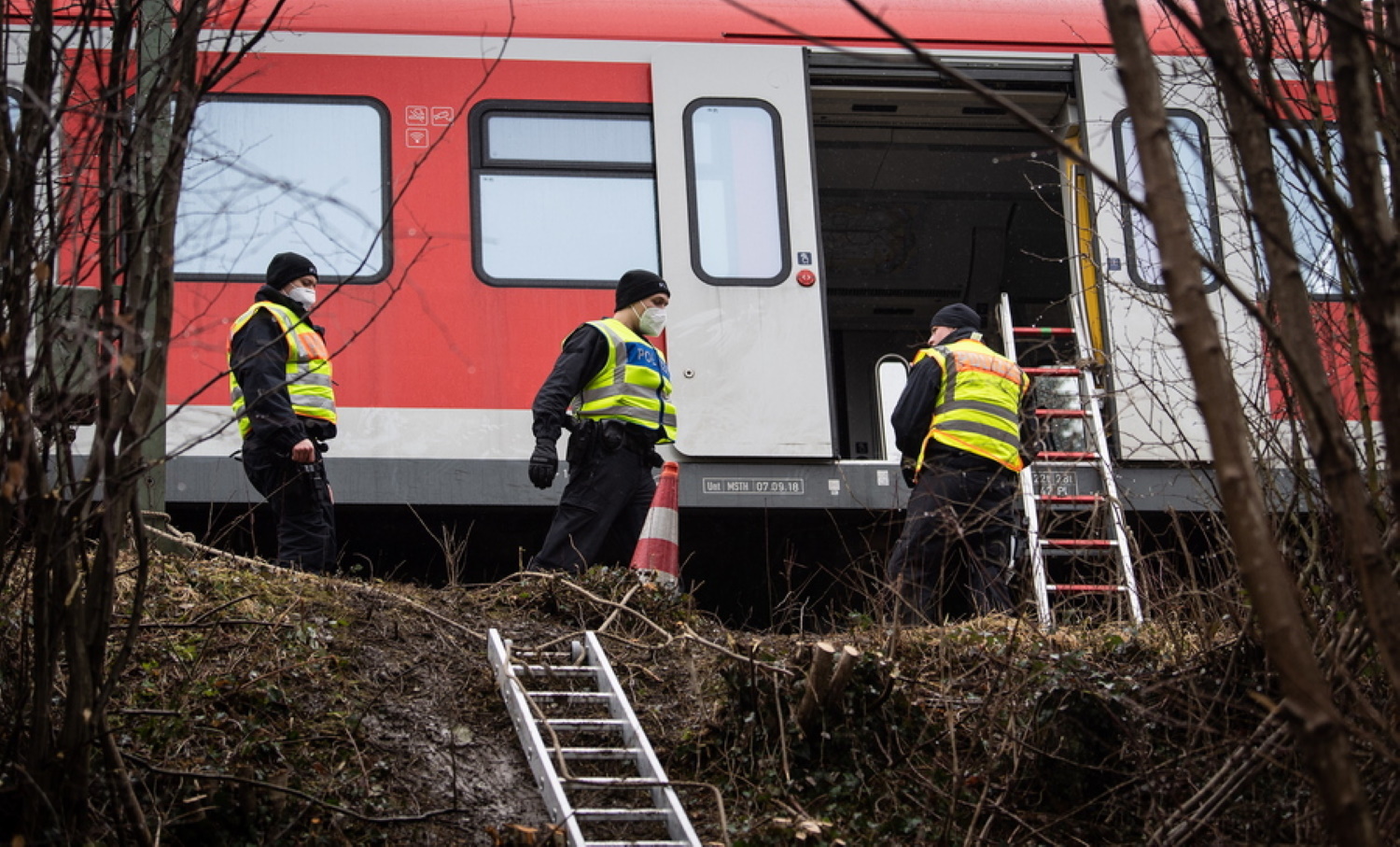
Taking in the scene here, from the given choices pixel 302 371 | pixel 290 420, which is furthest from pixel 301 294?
pixel 290 420

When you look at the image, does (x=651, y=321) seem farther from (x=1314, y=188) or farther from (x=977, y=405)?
(x=1314, y=188)

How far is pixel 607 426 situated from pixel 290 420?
49.1 inches

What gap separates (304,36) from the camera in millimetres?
8242

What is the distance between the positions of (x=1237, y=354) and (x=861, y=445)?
341 centimetres

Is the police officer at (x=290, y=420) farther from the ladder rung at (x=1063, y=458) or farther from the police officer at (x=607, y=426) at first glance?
the ladder rung at (x=1063, y=458)

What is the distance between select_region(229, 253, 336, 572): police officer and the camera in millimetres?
6465

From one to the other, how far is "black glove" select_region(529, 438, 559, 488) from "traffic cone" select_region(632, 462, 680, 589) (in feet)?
1.46

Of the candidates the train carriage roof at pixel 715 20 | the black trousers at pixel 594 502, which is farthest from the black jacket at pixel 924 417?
the train carriage roof at pixel 715 20

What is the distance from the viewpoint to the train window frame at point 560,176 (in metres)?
8.14

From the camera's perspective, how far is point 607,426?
6.85 meters

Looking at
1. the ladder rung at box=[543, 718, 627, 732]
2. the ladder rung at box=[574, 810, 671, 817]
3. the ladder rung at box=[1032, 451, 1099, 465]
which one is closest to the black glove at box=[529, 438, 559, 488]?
the ladder rung at box=[543, 718, 627, 732]

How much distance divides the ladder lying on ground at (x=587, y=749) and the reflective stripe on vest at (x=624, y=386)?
1.74 meters

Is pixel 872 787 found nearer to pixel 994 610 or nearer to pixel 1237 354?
pixel 994 610

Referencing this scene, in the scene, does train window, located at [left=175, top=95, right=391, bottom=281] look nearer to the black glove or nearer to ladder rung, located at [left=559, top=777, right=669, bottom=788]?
the black glove
